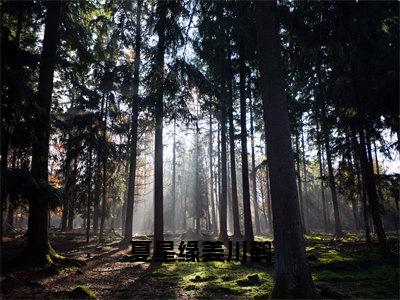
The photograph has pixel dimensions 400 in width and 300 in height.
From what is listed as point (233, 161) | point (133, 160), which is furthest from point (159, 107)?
point (133, 160)

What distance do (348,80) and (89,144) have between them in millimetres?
16531

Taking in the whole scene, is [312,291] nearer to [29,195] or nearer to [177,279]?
[177,279]

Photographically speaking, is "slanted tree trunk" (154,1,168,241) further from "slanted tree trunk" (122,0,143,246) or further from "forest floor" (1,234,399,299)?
"slanted tree trunk" (122,0,143,246)

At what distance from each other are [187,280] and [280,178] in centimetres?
492

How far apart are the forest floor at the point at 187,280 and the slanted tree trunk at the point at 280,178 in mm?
905

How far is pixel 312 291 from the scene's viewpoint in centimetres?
671

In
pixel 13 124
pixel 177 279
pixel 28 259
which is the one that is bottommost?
pixel 177 279

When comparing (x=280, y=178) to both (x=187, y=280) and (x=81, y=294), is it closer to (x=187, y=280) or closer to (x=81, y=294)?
(x=187, y=280)

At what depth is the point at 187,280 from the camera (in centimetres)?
1023

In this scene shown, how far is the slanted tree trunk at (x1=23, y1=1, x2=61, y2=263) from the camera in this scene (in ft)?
31.7

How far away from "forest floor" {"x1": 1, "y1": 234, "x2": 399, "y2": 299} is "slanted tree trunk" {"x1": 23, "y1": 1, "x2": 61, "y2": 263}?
1.06m

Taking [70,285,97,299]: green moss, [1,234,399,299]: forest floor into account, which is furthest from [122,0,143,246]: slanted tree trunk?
[70,285,97,299]: green moss

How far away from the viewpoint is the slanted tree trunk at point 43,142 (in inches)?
380

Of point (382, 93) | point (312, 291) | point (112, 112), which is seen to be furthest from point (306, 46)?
point (112, 112)
